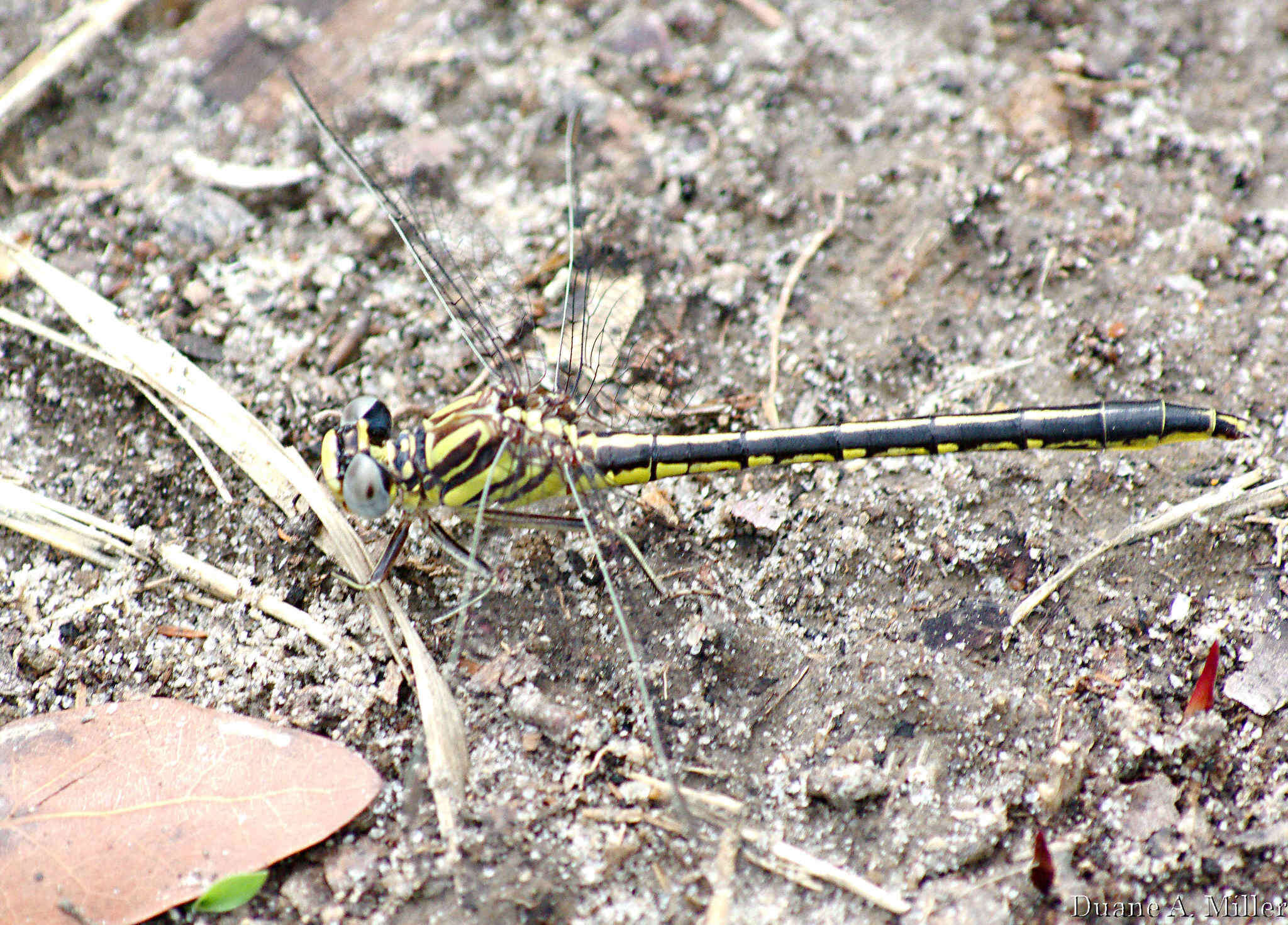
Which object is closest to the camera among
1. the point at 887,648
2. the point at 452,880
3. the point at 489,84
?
the point at 452,880

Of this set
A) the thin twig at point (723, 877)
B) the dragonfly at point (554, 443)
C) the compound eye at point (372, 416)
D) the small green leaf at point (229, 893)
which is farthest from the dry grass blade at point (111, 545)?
the thin twig at point (723, 877)

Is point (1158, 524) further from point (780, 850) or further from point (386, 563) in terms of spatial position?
point (386, 563)

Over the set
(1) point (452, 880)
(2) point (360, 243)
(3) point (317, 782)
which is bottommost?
(1) point (452, 880)

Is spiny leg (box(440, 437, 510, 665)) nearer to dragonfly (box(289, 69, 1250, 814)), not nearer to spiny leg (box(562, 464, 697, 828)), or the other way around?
dragonfly (box(289, 69, 1250, 814))

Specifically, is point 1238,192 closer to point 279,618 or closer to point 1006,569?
point 1006,569

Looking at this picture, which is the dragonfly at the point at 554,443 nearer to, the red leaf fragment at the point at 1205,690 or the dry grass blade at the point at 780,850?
the dry grass blade at the point at 780,850

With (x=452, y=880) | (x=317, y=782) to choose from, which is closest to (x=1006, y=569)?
(x=452, y=880)
